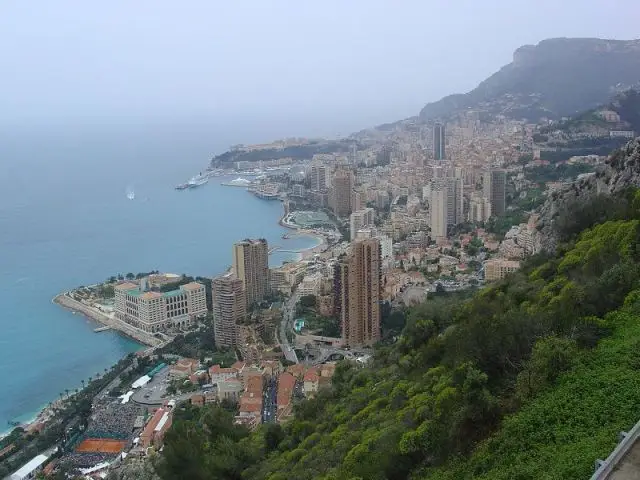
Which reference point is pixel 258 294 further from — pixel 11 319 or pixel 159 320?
pixel 11 319

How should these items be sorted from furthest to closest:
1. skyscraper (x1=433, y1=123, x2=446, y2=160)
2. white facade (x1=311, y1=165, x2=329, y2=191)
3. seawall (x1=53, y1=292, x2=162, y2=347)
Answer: skyscraper (x1=433, y1=123, x2=446, y2=160) < white facade (x1=311, y1=165, x2=329, y2=191) < seawall (x1=53, y1=292, x2=162, y2=347)

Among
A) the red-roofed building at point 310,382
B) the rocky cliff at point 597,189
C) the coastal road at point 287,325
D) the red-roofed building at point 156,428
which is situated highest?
the rocky cliff at point 597,189

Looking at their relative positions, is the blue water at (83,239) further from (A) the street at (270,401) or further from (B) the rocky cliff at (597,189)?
(B) the rocky cliff at (597,189)

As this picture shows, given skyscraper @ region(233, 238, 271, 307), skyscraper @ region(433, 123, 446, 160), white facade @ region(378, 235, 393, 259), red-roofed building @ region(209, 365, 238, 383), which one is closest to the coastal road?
skyscraper @ region(233, 238, 271, 307)

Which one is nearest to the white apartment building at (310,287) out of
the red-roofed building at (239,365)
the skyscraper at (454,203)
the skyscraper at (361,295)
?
the skyscraper at (361,295)

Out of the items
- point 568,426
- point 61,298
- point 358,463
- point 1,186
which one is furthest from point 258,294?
point 1,186

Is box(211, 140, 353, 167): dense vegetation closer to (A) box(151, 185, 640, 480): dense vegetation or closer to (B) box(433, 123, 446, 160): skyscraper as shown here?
(B) box(433, 123, 446, 160): skyscraper
